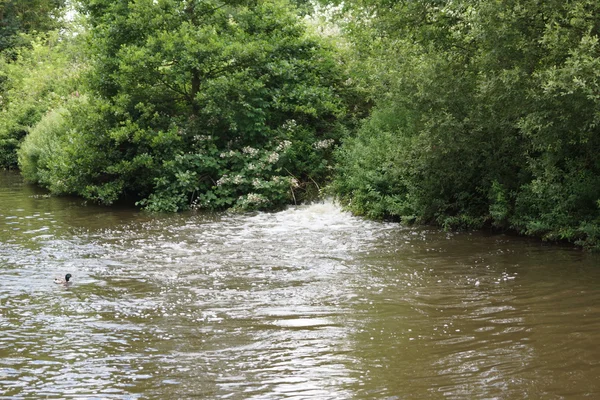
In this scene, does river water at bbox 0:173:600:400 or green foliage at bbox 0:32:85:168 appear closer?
river water at bbox 0:173:600:400

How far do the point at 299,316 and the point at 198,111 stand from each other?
11146 mm

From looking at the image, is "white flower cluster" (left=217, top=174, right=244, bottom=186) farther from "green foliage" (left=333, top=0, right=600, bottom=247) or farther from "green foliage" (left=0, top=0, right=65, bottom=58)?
"green foliage" (left=0, top=0, right=65, bottom=58)


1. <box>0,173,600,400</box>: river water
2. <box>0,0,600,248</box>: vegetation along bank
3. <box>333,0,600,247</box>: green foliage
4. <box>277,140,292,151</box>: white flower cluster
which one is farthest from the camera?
<box>277,140,292,151</box>: white flower cluster

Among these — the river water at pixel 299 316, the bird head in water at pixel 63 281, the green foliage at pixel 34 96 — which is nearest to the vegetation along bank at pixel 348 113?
the river water at pixel 299 316

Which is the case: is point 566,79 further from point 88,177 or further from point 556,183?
point 88,177

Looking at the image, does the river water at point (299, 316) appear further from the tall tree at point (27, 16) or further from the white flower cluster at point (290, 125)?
the tall tree at point (27, 16)

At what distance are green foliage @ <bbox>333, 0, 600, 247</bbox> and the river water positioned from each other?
0.74m

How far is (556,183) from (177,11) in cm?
1062

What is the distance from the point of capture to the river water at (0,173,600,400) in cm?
623

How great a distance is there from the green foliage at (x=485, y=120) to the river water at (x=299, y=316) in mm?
744

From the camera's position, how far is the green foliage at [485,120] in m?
10.5

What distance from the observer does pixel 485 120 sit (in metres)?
12.6

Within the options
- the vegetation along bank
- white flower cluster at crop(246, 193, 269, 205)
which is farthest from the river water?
white flower cluster at crop(246, 193, 269, 205)

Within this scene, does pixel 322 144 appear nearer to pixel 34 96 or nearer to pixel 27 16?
pixel 34 96
